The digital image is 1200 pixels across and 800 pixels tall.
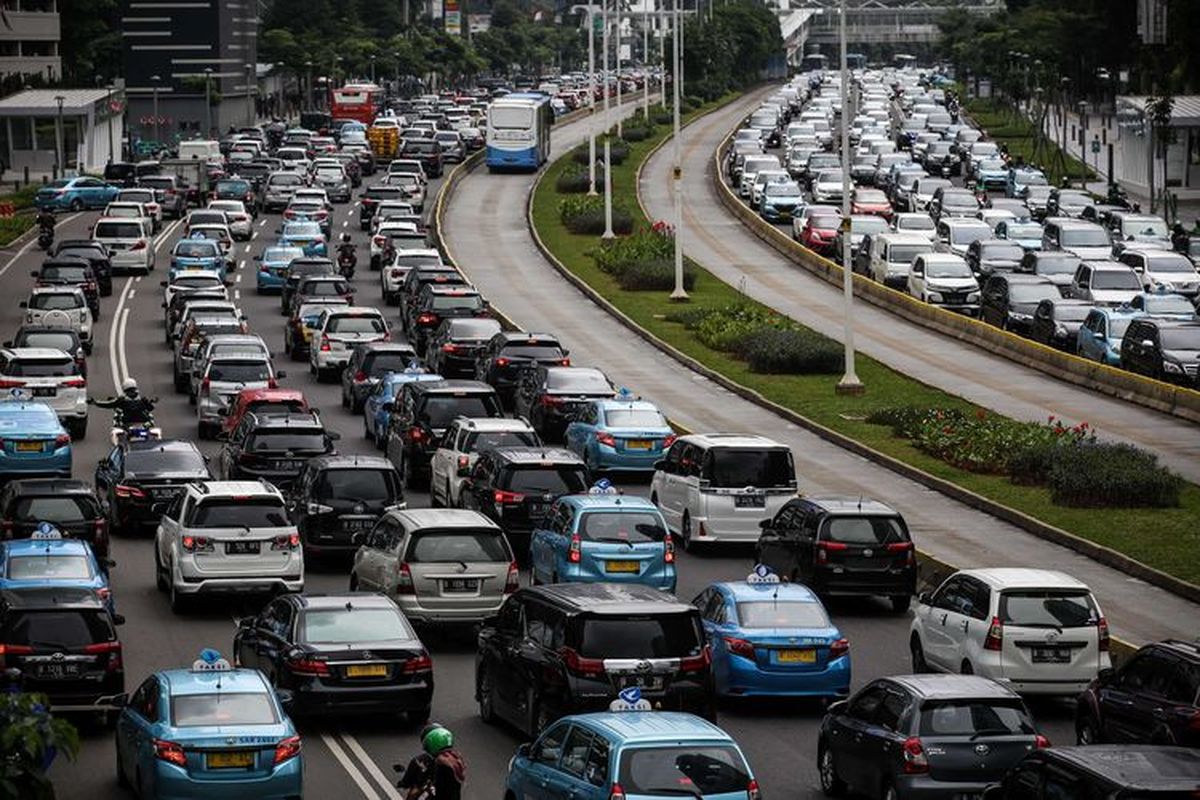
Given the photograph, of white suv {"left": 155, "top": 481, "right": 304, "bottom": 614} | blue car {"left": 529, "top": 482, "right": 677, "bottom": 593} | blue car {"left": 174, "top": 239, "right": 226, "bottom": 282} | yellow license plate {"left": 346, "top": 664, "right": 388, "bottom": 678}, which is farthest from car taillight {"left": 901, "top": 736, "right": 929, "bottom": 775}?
blue car {"left": 174, "top": 239, "right": 226, "bottom": 282}

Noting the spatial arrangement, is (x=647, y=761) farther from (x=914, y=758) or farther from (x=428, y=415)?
(x=428, y=415)

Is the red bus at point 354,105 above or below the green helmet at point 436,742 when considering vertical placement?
below

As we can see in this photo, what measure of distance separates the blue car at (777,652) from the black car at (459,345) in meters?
26.3

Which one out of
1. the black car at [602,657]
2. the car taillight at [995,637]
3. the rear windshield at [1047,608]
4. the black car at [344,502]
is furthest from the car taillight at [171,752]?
the black car at [344,502]

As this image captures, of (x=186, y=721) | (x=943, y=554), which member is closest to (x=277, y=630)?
(x=186, y=721)

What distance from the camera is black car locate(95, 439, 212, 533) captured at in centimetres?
3722

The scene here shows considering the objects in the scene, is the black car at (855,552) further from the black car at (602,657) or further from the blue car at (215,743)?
the blue car at (215,743)

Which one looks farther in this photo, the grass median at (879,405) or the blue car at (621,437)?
the blue car at (621,437)

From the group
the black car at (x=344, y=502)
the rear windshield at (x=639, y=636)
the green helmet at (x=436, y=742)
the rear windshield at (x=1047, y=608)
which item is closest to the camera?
the green helmet at (x=436, y=742)

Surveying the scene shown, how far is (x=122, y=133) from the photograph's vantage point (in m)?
152

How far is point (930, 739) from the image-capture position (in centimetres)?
2112

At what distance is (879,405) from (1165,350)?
5.83 metres

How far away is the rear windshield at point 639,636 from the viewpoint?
23594 millimetres

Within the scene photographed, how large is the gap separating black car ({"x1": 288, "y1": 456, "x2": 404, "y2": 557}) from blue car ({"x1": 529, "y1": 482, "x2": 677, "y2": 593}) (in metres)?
3.50
